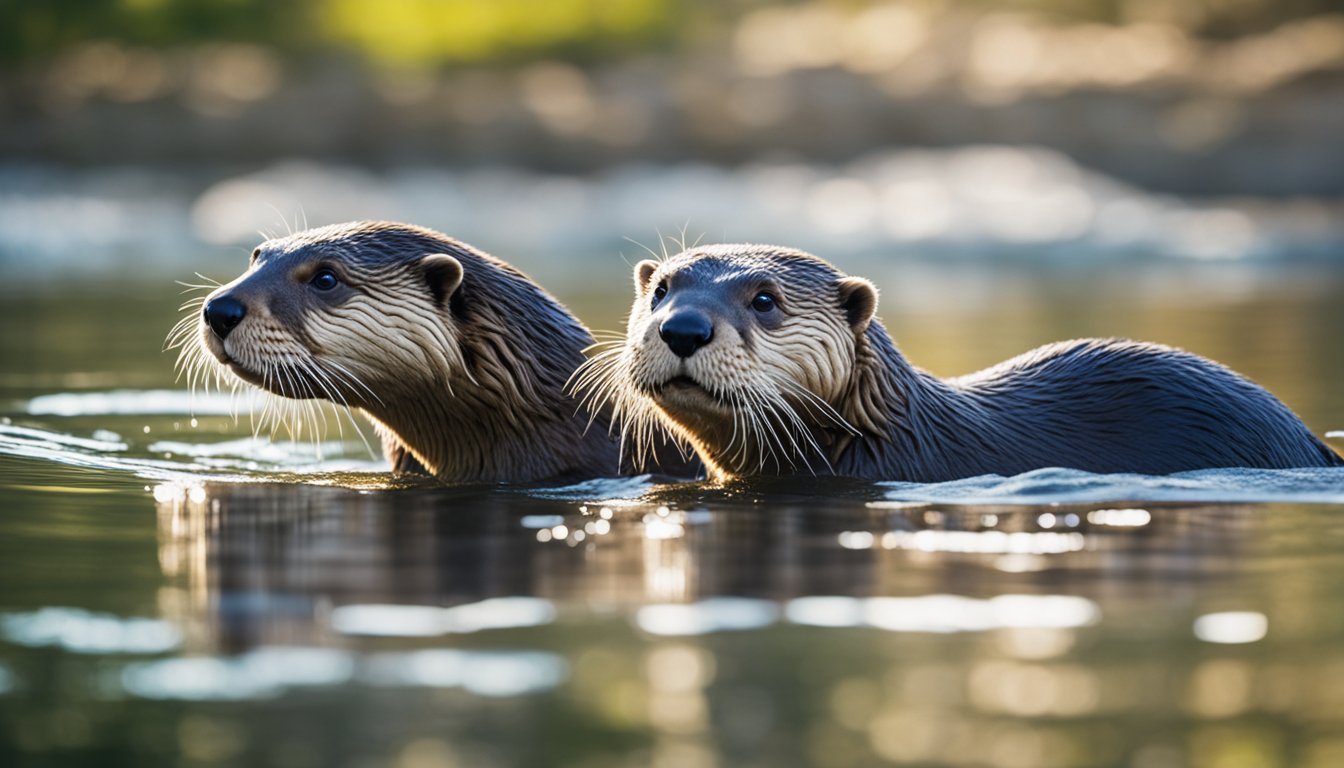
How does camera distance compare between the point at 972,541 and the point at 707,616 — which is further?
the point at 972,541

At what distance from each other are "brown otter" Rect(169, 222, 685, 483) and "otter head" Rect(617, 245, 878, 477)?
31 centimetres

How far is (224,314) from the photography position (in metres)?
5.62

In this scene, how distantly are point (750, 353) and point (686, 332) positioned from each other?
0.24 m

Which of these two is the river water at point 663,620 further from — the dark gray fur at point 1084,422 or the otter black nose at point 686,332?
the otter black nose at point 686,332

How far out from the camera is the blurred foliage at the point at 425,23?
102 ft

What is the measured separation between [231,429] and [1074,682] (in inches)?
203

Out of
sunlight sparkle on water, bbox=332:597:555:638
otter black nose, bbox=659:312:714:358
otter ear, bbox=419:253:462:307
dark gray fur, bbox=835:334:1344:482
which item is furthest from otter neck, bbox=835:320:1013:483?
sunlight sparkle on water, bbox=332:597:555:638

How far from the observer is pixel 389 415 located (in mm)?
6125

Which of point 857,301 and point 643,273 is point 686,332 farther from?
point 643,273

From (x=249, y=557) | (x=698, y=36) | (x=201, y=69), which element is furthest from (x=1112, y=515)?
(x=698, y=36)

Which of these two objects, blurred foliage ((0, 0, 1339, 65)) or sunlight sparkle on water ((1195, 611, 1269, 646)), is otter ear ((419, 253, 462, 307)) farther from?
blurred foliage ((0, 0, 1339, 65))

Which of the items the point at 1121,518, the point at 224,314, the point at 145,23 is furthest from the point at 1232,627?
the point at 145,23

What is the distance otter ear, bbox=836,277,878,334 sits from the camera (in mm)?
5641

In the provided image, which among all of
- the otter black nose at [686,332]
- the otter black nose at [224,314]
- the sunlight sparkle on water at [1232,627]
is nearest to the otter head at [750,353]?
the otter black nose at [686,332]
